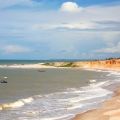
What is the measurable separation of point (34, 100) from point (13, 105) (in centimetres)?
532

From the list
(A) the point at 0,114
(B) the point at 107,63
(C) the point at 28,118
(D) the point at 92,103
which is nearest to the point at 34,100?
(D) the point at 92,103

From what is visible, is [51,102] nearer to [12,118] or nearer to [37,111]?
[37,111]

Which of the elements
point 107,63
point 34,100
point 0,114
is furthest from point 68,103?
point 107,63

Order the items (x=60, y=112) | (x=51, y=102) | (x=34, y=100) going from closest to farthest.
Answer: (x=60, y=112) → (x=51, y=102) → (x=34, y=100)

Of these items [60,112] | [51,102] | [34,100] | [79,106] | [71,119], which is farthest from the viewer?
[34,100]

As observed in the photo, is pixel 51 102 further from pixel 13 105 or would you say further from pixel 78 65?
pixel 78 65

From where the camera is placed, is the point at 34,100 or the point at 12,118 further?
the point at 34,100

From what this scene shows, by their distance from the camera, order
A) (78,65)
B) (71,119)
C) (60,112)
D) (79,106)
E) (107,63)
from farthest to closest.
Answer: (78,65)
(107,63)
(79,106)
(60,112)
(71,119)

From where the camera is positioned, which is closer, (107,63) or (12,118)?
(12,118)

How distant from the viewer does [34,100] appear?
149 feet

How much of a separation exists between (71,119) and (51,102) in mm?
→ 11782

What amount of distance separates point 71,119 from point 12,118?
4901 millimetres

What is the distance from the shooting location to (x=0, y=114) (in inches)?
1374

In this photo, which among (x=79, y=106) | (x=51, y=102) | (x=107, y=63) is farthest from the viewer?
(x=107, y=63)
